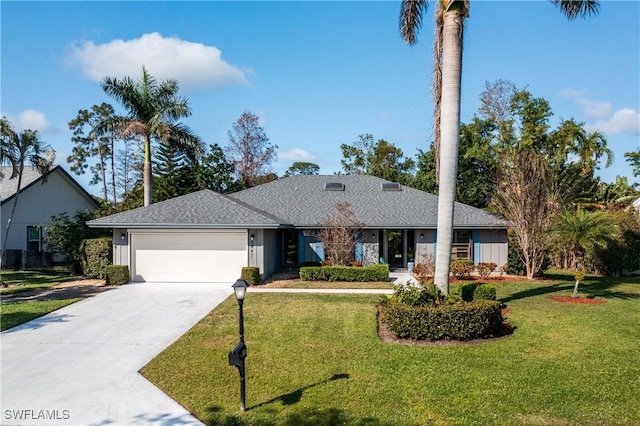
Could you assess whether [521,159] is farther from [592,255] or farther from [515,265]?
[592,255]

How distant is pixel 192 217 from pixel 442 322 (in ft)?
38.8

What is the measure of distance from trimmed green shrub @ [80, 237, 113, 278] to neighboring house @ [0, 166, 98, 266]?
6195 mm

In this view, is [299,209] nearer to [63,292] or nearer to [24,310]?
[63,292]

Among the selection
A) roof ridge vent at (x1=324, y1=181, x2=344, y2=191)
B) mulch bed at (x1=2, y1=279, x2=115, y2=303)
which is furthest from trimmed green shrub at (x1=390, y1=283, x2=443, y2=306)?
roof ridge vent at (x1=324, y1=181, x2=344, y2=191)

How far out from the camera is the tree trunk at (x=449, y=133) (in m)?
10.8

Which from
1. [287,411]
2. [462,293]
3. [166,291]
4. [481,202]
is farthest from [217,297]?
[481,202]

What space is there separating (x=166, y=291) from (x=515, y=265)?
15.4 meters

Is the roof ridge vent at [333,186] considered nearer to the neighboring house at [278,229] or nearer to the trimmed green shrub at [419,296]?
the neighboring house at [278,229]

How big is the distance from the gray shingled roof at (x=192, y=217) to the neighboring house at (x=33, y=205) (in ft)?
24.8

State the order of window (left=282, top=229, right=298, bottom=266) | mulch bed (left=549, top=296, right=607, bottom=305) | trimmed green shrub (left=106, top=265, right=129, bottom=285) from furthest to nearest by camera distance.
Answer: window (left=282, top=229, right=298, bottom=266) → trimmed green shrub (left=106, top=265, right=129, bottom=285) → mulch bed (left=549, top=296, right=607, bottom=305)

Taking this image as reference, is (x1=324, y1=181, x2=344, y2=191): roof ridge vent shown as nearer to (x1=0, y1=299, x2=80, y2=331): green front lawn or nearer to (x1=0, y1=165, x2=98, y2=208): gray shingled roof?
(x1=0, y1=165, x2=98, y2=208): gray shingled roof

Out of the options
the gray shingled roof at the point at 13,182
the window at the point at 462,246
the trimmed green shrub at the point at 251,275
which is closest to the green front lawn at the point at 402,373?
the trimmed green shrub at the point at 251,275

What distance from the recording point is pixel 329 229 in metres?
19.5

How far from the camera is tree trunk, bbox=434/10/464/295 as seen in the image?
10.8m
